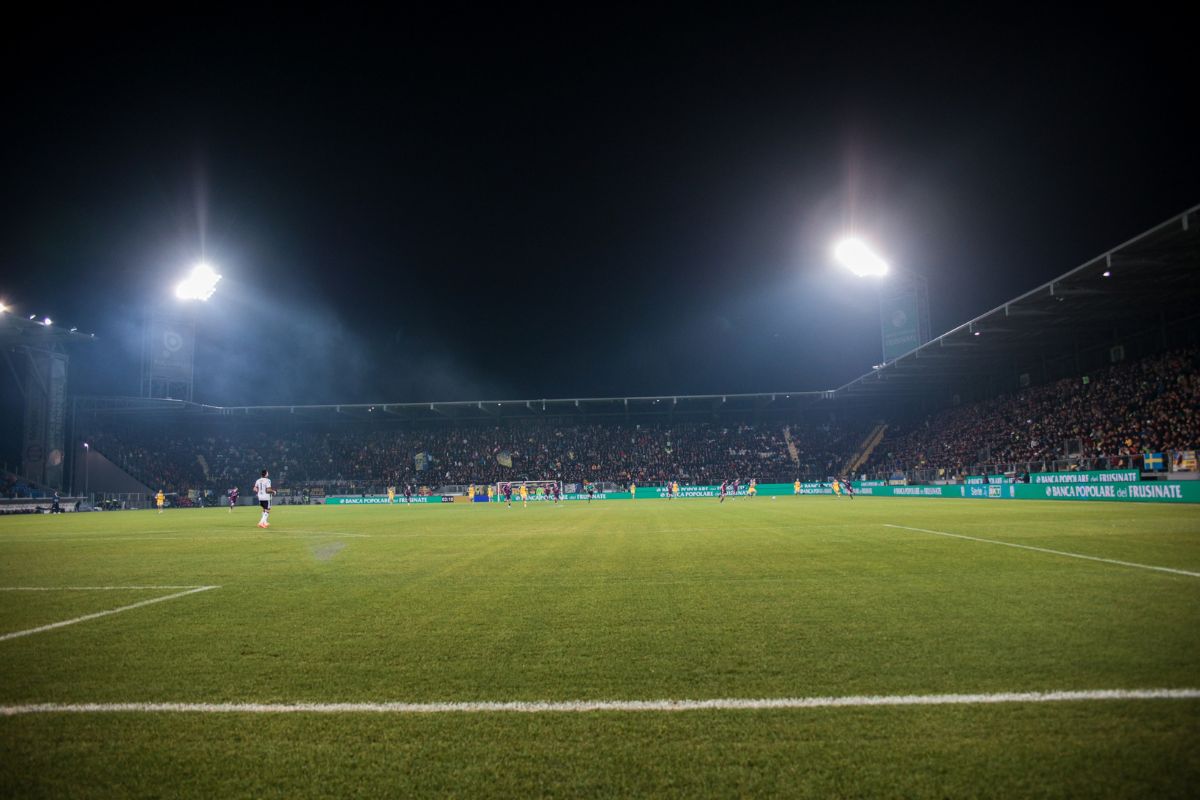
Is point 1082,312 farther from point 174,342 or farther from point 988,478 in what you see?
point 174,342

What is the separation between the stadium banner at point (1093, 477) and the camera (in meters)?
22.9

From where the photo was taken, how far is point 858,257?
128ft

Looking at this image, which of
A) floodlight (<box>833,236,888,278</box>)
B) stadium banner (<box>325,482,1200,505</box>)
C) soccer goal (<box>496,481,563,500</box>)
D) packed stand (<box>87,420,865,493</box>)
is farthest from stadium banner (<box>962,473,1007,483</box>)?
soccer goal (<box>496,481,563,500</box>)

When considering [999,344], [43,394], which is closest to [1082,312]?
[999,344]

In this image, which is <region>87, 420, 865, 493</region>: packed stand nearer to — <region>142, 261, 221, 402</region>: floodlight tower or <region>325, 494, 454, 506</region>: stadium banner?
<region>325, 494, 454, 506</region>: stadium banner

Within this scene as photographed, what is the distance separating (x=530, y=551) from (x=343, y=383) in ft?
177

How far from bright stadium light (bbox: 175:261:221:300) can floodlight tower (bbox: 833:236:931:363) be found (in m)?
40.4

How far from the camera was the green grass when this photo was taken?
99.3 inches

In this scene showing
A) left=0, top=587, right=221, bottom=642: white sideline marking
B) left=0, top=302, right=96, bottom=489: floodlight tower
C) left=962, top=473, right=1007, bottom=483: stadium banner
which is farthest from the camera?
left=0, top=302, right=96, bottom=489: floodlight tower

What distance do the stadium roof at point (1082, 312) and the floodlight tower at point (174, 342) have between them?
45.5 m

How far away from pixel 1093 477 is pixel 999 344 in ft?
41.9

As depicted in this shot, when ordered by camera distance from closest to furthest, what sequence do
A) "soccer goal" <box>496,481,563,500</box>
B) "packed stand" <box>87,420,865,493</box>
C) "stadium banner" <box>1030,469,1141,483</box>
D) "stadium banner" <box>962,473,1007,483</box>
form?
"stadium banner" <box>1030,469,1141,483</box> → "stadium banner" <box>962,473,1007,483</box> → "soccer goal" <box>496,481,563,500</box> → "packed stand" <box>87,420,865,493</box>

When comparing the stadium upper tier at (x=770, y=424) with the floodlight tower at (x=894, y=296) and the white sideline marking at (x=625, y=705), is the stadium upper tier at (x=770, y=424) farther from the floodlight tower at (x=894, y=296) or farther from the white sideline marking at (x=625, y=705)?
the white sideline marking at (x=625, y=705)

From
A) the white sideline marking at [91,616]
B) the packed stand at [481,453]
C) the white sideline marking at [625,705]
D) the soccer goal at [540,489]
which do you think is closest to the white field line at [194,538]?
the white sideline marking at [91,616]
